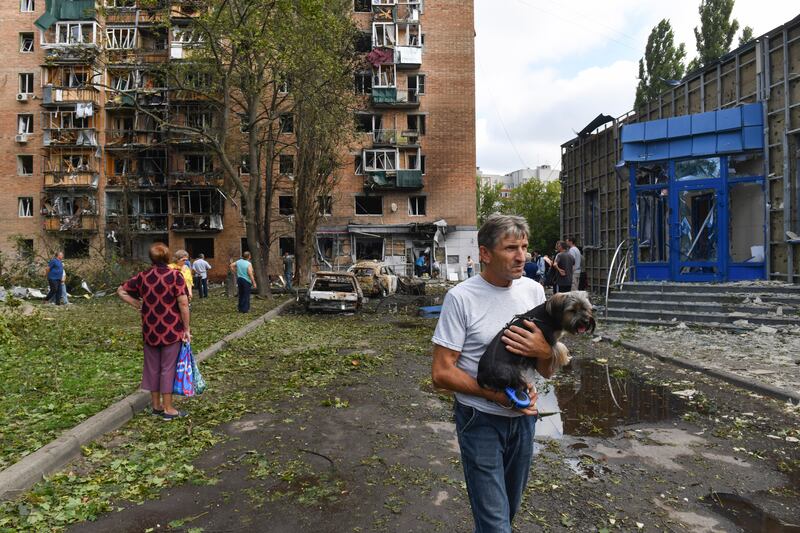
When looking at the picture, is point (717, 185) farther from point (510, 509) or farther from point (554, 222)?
point (554, 222)

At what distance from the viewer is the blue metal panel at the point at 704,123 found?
14.5m

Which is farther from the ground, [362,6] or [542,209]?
[362,6]

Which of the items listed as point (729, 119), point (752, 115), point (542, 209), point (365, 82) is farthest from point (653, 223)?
point (542, 209)

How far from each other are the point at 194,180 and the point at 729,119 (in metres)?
35.6

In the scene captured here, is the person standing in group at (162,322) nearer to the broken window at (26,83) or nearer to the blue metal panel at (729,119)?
the blue metal panel at (729,119)

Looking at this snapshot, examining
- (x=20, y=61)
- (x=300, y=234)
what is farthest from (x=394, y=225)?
(x=20, y=61)

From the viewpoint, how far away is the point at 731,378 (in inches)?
310

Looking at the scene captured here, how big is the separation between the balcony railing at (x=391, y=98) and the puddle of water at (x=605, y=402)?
113 feet

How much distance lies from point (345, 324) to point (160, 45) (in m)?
36.4

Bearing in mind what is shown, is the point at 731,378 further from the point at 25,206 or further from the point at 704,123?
the point at 25,206

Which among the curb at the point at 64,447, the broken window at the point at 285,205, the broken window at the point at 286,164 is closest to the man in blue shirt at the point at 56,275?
the curb at the point at 64,447

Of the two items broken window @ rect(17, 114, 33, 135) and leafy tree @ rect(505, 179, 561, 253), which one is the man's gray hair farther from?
leafy tree @ rect(505, 179, 561, 253)

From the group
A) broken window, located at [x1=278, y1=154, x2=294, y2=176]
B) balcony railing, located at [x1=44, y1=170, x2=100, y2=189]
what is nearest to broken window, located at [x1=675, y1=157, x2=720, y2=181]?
broken window, located at [x1=278, y1=154, x2=294, y2=176]

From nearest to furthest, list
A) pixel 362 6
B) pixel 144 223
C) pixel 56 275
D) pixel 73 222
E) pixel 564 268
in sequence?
pixel 564 268, pixel 56 275, pixel 73 222, pixel 144 223, pixel 362 6
